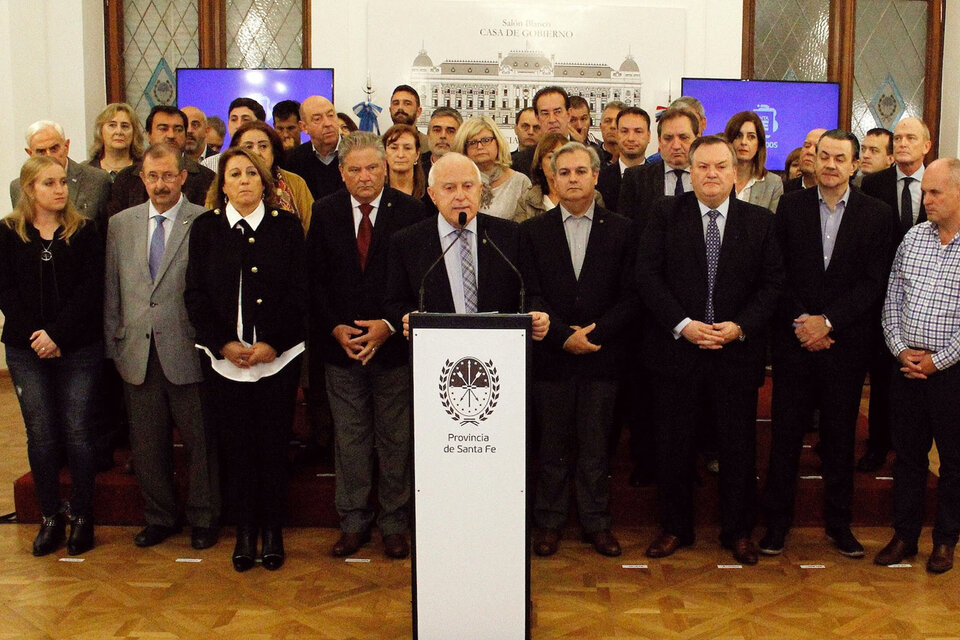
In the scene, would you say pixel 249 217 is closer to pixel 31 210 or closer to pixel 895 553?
pixel 31 210

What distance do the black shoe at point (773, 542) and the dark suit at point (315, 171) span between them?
2546 millimetres

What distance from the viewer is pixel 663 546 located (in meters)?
3.76

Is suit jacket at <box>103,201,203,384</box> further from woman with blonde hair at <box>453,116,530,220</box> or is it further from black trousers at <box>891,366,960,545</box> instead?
black trousers at <box>891,366,960,545</box>

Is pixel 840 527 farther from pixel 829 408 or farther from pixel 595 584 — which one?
pixel 595 584

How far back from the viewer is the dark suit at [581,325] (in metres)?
3.67

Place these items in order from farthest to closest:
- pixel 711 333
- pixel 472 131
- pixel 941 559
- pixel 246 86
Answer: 1. pixel 246 86
2. pixel 472 131
3. pixel 941 559
4. pixel 711 333

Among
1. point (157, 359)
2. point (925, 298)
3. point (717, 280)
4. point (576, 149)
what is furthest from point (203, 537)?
point (925, 298)

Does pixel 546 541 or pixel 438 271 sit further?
pixel 546 541

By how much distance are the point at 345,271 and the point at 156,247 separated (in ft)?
2.56

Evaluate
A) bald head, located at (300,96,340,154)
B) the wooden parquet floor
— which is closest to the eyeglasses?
bald head, located at (300,96,340,154)

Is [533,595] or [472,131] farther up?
[472,131]

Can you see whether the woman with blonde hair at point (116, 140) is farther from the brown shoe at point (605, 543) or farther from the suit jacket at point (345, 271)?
the brown shoe at point (605, 543)

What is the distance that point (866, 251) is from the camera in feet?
12.1

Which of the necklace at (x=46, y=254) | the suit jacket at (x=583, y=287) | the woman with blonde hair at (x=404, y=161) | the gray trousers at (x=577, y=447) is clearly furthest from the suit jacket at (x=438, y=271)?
the necklace at (x=46, y=254)
